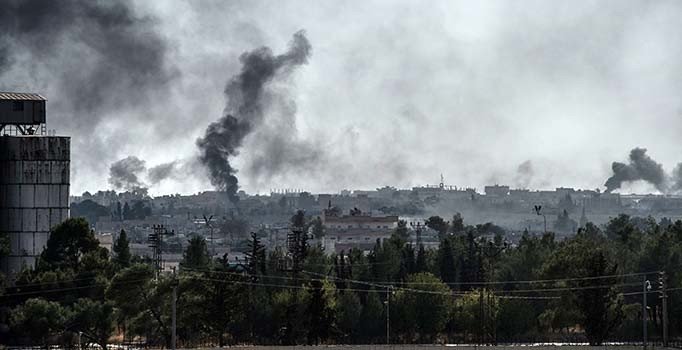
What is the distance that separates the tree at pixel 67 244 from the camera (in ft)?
355

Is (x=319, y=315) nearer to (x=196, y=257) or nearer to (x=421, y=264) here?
(x=196, y=257)

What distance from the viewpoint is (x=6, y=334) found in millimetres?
99438

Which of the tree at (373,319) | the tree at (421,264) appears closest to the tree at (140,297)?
the tree at (373,319)

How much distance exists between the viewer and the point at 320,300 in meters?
106

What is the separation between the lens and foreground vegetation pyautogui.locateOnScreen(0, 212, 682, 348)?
99.8 meters

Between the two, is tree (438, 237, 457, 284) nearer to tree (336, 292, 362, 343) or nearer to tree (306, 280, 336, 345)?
tree (336, 292, 362, 343)

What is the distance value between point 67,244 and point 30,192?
21.2ft

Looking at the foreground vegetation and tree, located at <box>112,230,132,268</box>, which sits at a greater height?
tree, located at <box>112,230,132,268</box>

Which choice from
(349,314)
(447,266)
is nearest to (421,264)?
(447,266)

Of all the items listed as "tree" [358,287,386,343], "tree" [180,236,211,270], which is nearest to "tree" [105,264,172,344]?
"tree" [358,287,386,343]

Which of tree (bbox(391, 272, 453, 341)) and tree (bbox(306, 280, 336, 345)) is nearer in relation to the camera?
tree (bbox(306, 280, 336, 345))

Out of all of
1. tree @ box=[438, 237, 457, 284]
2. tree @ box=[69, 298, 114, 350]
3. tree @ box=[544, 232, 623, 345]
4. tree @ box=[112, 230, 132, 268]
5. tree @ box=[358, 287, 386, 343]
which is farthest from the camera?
tree @ box=[438, 237, 457, 284]

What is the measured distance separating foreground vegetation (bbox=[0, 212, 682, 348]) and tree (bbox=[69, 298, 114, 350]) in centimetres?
7

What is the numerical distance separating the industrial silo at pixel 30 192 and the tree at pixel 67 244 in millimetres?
3641
